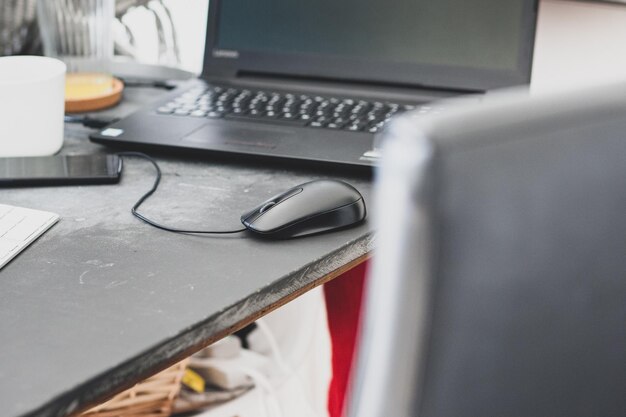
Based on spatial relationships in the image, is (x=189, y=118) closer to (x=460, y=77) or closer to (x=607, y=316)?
(x=460, y=77)

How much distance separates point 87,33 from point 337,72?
14.1 inches

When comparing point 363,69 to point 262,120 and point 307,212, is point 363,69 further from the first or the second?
point 307,212

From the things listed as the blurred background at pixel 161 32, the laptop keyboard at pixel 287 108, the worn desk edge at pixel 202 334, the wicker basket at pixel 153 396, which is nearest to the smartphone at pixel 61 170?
the laptop keyboard at pixel 287 108

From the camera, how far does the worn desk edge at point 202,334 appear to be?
414 millimetres

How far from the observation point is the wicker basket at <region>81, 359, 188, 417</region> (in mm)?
1010

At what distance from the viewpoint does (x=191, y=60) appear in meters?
1.30

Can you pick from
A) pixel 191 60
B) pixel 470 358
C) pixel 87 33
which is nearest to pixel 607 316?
pixel 470 358

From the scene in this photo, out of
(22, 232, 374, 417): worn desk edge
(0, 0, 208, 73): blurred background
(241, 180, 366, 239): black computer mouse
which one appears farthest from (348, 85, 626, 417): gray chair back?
(0, 0, 208, 73): blurred background

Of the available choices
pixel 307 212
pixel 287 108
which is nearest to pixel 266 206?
pixel 307 212

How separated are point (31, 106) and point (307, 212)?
1.13 feet

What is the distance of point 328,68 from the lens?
3.13 feet

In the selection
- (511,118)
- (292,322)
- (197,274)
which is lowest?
(292,322)

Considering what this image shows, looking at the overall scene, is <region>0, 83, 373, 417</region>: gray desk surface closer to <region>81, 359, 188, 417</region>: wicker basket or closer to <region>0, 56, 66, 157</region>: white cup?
<region>0, 56, 66, 157</region>: white cup

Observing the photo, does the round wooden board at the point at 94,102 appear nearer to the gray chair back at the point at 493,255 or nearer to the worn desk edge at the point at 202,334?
the worn desk edge at the point at 202,334
